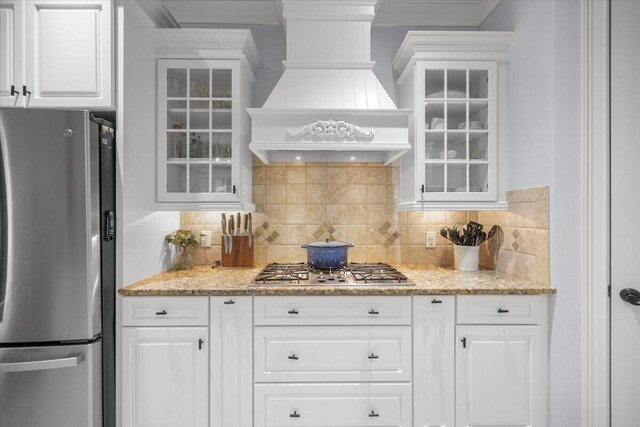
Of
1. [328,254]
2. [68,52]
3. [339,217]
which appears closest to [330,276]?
[328,254]

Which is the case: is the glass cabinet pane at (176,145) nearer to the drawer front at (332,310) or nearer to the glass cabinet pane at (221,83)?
the glass cabinet pane at (221,83)

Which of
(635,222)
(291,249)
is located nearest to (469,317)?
(635,222)

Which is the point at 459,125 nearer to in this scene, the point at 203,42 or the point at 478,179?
the point at 478,179

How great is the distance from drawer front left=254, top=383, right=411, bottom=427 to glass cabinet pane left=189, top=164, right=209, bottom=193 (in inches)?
45.6

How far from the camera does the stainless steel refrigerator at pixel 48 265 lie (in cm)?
163

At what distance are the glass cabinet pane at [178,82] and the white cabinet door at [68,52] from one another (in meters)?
0.43

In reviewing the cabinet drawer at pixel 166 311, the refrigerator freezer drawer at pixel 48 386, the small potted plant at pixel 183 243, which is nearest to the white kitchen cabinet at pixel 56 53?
the small potted plant at pixel 183 243

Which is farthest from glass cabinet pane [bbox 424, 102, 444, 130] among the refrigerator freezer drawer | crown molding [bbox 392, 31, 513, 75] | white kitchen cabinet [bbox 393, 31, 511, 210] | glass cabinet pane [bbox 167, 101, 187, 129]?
the refrigerator freezer drawer

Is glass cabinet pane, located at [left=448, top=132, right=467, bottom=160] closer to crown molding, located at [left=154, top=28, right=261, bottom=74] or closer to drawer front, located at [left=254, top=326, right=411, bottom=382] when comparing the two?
drawer front, located at [left=254, top=326, right=411, bottom=382]

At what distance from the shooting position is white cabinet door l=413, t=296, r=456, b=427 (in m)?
1.89

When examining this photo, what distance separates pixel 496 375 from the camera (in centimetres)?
189

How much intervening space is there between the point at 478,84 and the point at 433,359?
5.26 feet

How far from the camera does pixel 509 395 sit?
1.89 metres

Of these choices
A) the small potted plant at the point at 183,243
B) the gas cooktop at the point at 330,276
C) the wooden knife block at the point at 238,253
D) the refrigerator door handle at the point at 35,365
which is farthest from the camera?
the wooden knife block at the point at 238,253
